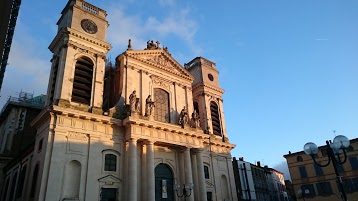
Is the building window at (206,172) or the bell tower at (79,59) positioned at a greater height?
the bell tower at (79,59)

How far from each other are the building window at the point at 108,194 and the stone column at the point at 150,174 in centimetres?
225

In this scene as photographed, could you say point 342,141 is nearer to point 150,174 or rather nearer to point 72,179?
point 150,174

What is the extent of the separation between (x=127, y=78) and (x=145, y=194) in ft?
31.4

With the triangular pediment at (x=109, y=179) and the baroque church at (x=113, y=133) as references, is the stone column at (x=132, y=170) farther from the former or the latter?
the triangular pediment at (x=109, y=179)

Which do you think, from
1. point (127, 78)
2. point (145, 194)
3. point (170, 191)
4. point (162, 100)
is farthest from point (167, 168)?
point (127, 78)

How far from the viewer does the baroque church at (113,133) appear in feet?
59.6

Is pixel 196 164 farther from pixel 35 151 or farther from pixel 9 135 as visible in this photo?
pixel 9 135

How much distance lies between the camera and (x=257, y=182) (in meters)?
46.4

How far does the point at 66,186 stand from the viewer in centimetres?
1745

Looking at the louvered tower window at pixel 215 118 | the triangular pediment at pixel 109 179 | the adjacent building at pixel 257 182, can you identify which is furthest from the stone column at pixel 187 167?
the adjacent building at pixel 257 182

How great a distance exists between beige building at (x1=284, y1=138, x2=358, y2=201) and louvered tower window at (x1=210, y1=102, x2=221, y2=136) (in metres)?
14.1

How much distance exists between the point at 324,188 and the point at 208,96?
2080cm

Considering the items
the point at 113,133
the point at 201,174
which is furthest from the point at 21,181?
the point at 201,174

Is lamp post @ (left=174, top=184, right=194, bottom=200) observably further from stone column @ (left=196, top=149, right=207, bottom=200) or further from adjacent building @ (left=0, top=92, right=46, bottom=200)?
adjacent building @ (left=0, top=92, right=46, bottom=200)
